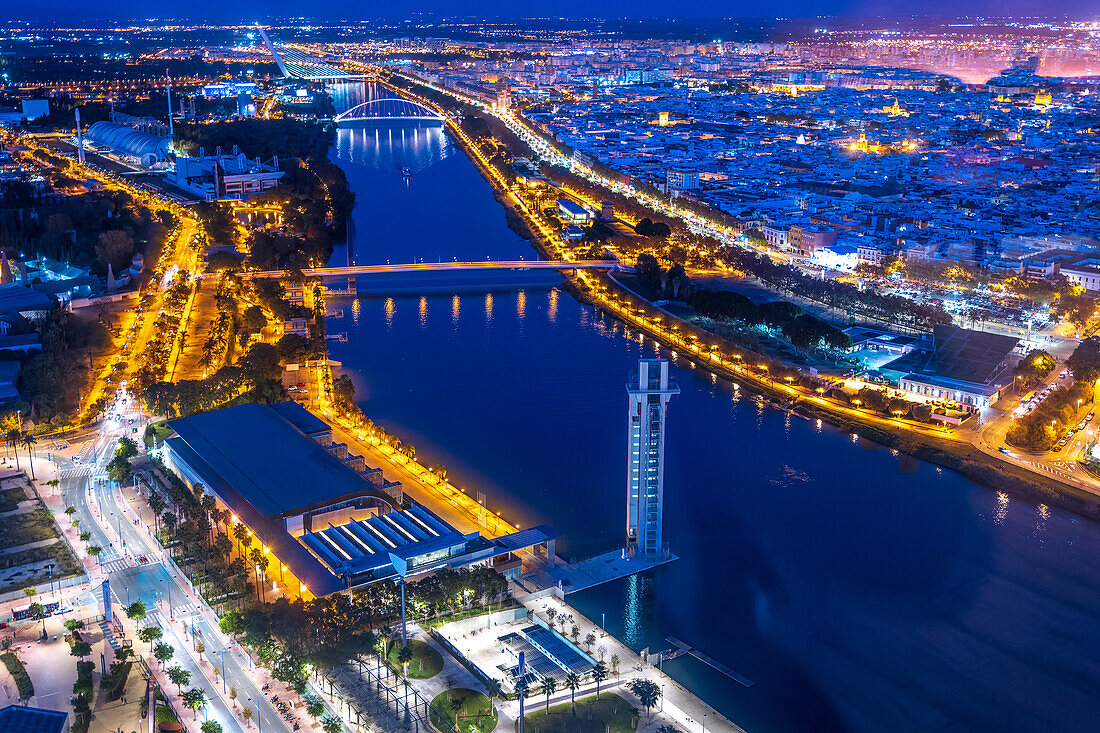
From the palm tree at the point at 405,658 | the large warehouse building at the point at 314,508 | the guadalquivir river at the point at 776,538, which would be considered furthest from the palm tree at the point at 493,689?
the large warehouse building at the point at 314,508

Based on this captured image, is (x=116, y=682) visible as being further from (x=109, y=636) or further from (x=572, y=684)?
(x=572, y=684)

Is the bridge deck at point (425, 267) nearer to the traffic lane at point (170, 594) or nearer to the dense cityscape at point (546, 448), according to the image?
the dense cityscape at point (546, 448)

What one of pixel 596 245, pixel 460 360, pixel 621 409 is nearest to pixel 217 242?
pixel 596 245

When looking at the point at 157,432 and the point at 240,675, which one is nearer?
the point at 240,675

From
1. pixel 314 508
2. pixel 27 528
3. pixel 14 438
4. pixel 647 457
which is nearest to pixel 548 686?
pixel 647 457

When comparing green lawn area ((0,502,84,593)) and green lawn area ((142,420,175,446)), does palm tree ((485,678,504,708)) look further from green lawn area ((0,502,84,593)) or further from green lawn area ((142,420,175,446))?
A: green lawn area ((142,420,175,446))

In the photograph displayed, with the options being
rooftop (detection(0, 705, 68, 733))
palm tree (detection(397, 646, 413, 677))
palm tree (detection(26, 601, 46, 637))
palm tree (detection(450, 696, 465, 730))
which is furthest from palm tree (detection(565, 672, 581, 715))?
palm tree (detection(26, 601, 46, 637))

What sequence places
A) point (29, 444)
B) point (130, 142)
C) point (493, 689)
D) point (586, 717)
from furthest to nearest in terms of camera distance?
point (130, 142) → point (29, 444) → point (493, 689) → point (586, 717)

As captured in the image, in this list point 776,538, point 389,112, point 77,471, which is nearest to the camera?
point 776,538
